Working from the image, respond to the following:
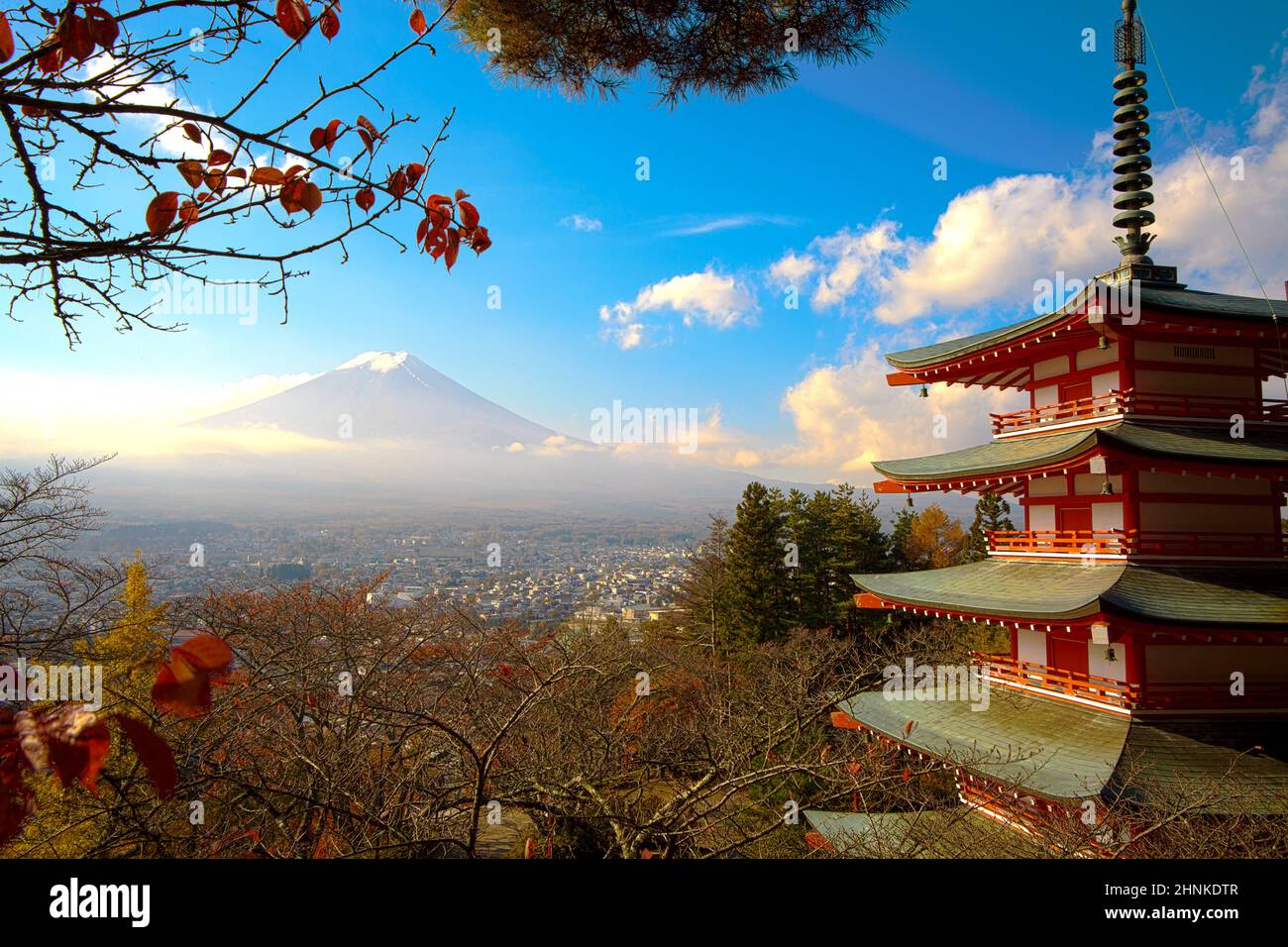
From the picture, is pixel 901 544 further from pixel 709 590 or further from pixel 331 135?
pixel 331 135

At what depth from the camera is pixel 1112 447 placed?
20.2 feet

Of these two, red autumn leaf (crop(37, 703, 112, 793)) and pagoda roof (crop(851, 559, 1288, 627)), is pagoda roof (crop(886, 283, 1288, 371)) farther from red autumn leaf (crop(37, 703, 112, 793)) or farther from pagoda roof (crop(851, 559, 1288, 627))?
red autumn leaf (crop(37, 703, 112, 793))

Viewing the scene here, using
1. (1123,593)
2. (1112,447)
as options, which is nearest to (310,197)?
(1112,447)

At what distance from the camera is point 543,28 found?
10.4ft

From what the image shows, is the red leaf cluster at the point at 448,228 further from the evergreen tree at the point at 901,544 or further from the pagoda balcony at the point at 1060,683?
the evergreen tree at the point at 901,544

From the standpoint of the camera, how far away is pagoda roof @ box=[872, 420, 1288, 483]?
624 cm

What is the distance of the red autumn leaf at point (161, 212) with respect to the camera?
4.46ft

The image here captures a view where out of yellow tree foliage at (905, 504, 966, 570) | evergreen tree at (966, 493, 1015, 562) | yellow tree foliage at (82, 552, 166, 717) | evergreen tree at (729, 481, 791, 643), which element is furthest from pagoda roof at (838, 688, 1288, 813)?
yellow tree foliage at (905, 504, 966, 570)

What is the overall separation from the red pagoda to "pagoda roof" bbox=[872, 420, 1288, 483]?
0.10ft

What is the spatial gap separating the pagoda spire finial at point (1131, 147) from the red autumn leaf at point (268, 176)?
9.10 m

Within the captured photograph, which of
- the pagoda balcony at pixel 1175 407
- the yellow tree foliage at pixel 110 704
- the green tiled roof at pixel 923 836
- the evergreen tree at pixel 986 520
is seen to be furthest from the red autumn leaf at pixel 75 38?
the evergreen tree at pixel 986 520

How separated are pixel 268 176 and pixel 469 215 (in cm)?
44

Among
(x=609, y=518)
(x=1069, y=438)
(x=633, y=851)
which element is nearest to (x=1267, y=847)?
(x=1069, y=438)
